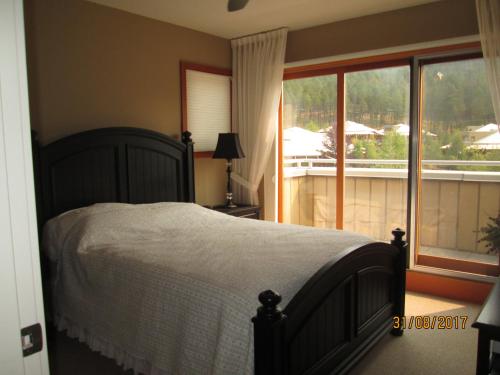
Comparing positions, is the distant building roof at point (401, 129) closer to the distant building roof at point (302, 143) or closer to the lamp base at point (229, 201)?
the distant building roof at point (302, 143)

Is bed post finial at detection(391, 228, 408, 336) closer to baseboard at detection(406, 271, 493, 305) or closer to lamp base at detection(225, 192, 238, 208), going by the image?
baseboard at detection(406, 271, 493, 305)

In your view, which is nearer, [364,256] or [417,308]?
[364,256]

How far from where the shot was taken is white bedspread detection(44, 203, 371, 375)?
1.83 meters

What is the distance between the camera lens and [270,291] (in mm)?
1642

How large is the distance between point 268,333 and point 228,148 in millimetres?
2826

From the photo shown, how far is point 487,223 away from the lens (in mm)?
3590

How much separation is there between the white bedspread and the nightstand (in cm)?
97

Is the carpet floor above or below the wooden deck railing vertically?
below

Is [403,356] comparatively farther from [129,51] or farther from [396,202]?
[129,51]

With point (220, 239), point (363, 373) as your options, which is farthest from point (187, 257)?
point (363, 373)

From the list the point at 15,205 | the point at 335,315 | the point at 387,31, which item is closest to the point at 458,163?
the point at 387,31

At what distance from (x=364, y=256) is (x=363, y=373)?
28.9 inches

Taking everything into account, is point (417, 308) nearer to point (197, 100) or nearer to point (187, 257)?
point (187, 257)

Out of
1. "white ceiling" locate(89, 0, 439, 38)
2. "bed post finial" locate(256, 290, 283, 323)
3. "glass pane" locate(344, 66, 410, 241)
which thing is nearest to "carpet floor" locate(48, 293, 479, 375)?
"bed post finial" locate(256, 290, 283, 323)
